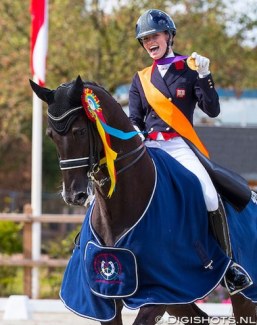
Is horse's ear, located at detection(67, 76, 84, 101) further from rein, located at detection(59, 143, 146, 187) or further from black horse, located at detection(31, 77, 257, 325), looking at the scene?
rein, located at detection(59, 143, 146, 187)

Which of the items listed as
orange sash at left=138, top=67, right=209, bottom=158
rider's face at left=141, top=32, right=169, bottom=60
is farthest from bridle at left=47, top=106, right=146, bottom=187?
rider's face at left=141, top=32, right=169, bottom=60

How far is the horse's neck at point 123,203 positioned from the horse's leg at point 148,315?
48 cm

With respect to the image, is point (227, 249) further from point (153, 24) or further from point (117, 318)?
point (153, 24)

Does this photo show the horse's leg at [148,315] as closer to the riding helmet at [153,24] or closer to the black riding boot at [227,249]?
the black riding boot at [227,249]

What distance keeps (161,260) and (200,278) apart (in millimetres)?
375

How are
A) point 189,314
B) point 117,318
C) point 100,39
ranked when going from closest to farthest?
point 117,318 < point 189,314 < point 100,39

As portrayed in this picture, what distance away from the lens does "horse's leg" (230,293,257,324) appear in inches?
269

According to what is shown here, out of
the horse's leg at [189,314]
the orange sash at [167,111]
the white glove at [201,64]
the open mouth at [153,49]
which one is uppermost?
the open mouth at [153,49]

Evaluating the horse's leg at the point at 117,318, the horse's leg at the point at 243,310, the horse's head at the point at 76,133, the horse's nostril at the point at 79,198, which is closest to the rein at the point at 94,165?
the horse's head at the point at 76,133

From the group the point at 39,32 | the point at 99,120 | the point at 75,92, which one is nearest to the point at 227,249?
the point at 99,120

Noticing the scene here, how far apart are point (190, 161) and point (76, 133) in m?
1.06

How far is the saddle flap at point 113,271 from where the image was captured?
19.3 feet

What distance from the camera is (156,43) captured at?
6.53m

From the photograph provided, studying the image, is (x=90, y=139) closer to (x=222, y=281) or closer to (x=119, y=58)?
(x=222, y=281)
